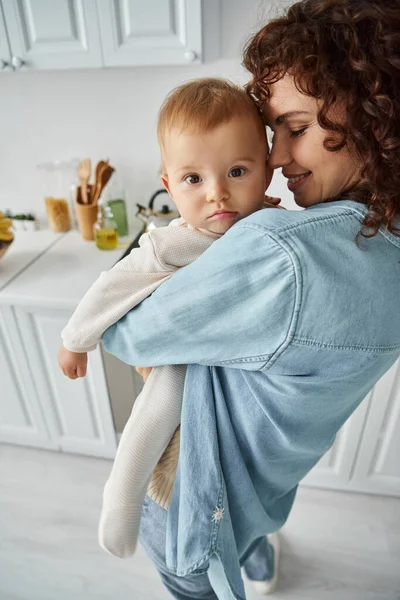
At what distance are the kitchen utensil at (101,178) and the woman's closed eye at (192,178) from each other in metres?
0.97

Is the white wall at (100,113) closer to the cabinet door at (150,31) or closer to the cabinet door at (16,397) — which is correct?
the cabinet door at (150,31)

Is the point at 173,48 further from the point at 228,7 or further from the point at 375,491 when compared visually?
the point at 375,491

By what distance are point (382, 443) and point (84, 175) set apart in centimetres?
154

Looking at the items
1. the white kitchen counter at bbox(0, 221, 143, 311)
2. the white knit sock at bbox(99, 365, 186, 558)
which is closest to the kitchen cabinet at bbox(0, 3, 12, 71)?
the white kitchen counter at bbox(0, 221, 143, 311)

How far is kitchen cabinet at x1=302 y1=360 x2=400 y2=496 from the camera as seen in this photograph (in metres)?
1.49

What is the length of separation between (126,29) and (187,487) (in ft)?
4.08

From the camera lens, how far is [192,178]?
0.81 metres

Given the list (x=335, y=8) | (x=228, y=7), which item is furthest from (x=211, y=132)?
(x=228, y=7)

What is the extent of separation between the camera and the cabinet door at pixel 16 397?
63.3 inches

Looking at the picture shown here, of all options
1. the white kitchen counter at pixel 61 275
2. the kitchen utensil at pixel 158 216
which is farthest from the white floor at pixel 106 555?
→ the kitchen utensil at pixel 158 216

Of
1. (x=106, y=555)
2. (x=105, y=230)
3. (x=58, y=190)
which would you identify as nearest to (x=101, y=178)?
(x=105, y=230)

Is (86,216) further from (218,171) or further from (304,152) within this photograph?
(304,152)

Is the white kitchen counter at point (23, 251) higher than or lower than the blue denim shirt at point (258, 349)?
lower

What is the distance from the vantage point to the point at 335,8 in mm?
585
